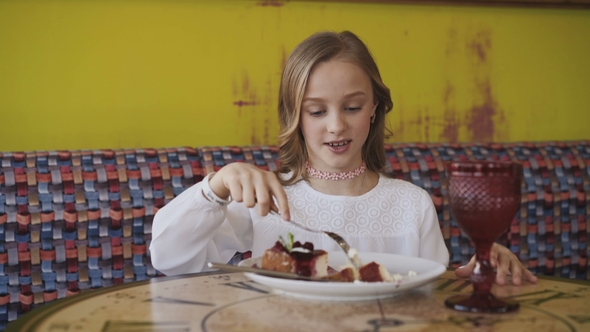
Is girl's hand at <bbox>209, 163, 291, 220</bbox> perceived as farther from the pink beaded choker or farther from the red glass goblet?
the pink beaded choker

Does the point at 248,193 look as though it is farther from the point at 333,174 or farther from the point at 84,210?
the point at 84,210

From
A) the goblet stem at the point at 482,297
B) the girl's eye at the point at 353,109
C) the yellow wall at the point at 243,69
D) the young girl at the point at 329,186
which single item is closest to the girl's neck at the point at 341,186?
the young girl at the point at 329,186

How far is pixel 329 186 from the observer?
179cm

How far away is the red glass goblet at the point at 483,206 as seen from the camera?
0.94 m

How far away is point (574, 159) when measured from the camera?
2.30m

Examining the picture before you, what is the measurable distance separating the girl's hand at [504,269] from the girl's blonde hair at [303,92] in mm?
606

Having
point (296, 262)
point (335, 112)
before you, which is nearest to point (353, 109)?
point (335, 112)

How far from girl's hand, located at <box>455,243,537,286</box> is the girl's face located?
→ 18.7 inches

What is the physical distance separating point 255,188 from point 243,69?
1.14 metres

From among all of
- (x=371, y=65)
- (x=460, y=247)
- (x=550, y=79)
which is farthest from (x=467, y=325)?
(x=550, y=79)

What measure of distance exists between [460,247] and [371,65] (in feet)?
2.28

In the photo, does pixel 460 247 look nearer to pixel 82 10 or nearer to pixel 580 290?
pixel 580 290

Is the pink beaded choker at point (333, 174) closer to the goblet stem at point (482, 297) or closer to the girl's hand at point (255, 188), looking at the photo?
the girl's hand at point (255, 188)

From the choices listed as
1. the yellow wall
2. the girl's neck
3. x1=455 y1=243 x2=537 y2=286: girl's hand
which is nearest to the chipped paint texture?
the yellow wall
